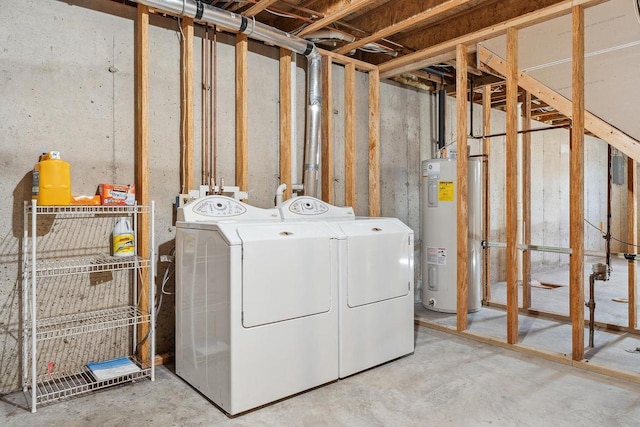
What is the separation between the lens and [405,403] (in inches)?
88.6

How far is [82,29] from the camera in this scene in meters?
2.58

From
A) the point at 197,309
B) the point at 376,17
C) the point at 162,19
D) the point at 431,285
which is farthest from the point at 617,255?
the point at 162,19

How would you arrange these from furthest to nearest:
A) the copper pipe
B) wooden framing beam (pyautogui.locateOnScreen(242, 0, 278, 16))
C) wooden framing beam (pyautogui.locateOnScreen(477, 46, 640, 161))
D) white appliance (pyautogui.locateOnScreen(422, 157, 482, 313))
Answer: white appliance (pyautogui.locateOnScreen(422, 157, 482, 313)), wooden framing beam (pyautogui.locateOnScreen(477, 46, 640, 161)), the copper pipe, wooden framing beam (pyautogui.locateOnScreen(242, 0, 278, 16))

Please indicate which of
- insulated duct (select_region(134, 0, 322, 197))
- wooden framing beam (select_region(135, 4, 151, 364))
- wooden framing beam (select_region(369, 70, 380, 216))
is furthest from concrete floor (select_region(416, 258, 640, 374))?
wooden framing beam (select_region(135, 4, 151, 364))

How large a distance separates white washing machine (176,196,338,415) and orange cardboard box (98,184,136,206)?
1.02ft

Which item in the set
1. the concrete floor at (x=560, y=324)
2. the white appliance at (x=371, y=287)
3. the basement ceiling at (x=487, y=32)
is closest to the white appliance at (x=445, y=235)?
the concrete floor at (x=560, y=324)

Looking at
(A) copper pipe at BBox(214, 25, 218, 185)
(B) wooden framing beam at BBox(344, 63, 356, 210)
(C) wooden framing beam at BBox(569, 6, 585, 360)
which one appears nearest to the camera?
(C) wooden framing beam at BBox(569, 6, 585, 360)

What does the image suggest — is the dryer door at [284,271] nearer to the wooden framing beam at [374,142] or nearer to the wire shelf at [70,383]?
the wire shelf at [70,383]

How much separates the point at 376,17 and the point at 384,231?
6.42ft

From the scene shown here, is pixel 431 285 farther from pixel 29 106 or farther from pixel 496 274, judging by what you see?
pixel 29 106

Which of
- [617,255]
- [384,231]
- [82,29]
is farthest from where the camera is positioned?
[617,255]

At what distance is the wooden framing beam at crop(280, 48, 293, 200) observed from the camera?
338 cm

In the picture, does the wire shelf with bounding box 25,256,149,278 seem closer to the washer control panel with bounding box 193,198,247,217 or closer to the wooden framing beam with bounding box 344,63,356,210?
the washer control panel with bounding box 193,198,247,217

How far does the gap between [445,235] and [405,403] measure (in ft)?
6.80
